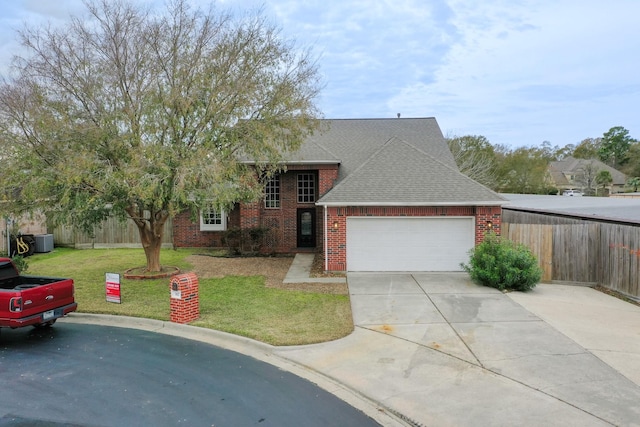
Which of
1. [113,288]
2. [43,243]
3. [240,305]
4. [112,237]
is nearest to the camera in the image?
[240,305]

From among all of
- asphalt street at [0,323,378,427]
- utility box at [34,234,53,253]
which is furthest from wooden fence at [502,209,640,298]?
utility box at [34,234,53,253]

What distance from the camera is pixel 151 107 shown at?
1235 centimetres

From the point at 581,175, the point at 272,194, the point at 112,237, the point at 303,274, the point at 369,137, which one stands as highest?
the point at 581,175

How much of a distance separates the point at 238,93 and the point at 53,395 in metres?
9.19

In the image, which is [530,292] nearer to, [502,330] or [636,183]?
[502,330]

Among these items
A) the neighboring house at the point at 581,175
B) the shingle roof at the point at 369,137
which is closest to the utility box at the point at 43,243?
the shingle roof at the point at 369,137

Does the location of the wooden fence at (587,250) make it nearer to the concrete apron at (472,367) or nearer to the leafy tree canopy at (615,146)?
the concrete apron at (472,367)

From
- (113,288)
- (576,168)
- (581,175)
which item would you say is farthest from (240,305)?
(576,168)

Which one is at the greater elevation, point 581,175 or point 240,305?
point 581,175

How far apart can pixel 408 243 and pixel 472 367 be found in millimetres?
7947

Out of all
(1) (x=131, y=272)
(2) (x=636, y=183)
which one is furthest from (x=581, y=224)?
(2) (x=636, y=183)

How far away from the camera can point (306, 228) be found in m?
19.8

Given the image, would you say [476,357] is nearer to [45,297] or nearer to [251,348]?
[251,348]

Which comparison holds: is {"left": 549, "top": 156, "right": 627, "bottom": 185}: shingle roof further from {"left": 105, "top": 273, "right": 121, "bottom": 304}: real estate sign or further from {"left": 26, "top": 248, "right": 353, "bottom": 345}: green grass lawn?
{"left": 105, "top": 273, "right": 121, "bottom": 304}: real estate sign
